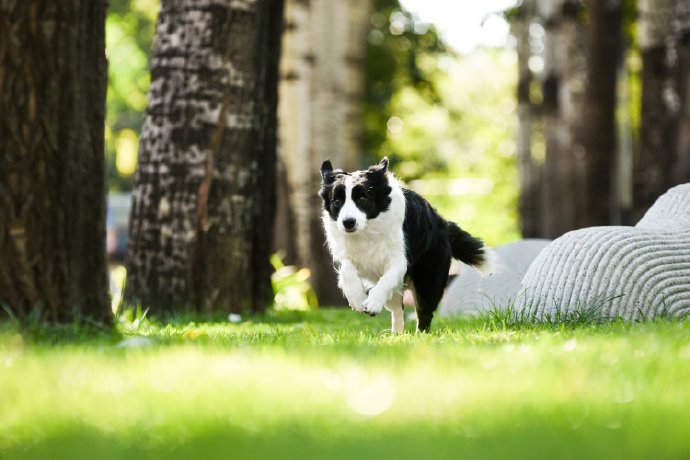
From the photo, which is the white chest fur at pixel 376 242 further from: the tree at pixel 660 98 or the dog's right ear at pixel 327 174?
the tree at pixel 660 98

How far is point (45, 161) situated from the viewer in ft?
21.8

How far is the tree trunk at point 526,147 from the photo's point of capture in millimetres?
28125

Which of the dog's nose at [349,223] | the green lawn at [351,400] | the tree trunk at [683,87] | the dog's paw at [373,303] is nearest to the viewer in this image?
the green lawn at [351,400]

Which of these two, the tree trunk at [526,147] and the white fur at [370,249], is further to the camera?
the tree trunk at [526,147]

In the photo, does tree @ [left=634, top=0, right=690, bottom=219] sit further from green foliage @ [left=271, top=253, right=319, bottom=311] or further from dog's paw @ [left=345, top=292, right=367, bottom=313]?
dog's paw @ [left=345, top=292, right=367, bottom=313]

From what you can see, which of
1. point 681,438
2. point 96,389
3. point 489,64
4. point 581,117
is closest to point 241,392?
point 96,389

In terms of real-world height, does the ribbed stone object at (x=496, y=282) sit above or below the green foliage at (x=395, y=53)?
below

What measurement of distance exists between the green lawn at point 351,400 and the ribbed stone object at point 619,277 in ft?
5.89

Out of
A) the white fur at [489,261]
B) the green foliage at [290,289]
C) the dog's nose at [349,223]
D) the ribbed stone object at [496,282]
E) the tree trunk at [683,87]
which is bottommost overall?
the green foliage at [290,289]

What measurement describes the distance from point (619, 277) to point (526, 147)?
2067 cm

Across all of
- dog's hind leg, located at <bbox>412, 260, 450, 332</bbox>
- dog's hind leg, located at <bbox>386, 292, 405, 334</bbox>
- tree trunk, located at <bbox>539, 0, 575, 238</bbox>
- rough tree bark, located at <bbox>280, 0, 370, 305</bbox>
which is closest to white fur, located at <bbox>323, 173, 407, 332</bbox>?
dog's hind leg, located at <bbox>386, 292, 405, 334</bbox>

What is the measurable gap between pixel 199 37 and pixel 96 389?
6.15 meters

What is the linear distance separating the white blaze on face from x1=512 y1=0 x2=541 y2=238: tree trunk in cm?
2068

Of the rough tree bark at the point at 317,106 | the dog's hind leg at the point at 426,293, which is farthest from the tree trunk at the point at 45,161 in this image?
the rough tree bark at the point at 317,106
